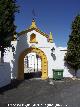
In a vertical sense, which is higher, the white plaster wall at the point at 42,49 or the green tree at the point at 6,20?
the green tree at the point at 6,20

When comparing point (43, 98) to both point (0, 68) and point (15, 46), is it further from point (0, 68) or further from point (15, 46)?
point (15, 46)

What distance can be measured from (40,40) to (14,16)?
5392 millimetres

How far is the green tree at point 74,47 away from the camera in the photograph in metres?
29.8

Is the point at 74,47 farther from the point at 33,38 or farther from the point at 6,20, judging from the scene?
the point at 6,20

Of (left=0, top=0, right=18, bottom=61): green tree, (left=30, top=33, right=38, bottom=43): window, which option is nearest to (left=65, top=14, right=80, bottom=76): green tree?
(left=30, top=33, right=38, bottom=43): window

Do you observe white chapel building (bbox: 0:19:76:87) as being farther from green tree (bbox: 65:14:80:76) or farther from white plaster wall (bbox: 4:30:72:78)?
green tree (bbox: 65:14:80:76)

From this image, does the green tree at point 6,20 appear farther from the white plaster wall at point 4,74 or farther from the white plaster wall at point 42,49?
the white plaster wall at point 42,49

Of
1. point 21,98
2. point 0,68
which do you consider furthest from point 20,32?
point 21,98

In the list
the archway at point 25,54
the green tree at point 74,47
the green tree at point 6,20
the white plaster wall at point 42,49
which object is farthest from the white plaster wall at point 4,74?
the green tree at point 74,47

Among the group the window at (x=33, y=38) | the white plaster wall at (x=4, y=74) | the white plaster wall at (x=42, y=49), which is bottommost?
the white plaster wall at (x=4, y=74)

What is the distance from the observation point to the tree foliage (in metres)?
23.8

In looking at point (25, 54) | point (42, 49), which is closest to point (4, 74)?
point (25, 54)

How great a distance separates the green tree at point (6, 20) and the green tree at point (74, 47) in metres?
7.74

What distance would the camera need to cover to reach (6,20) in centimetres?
2452
